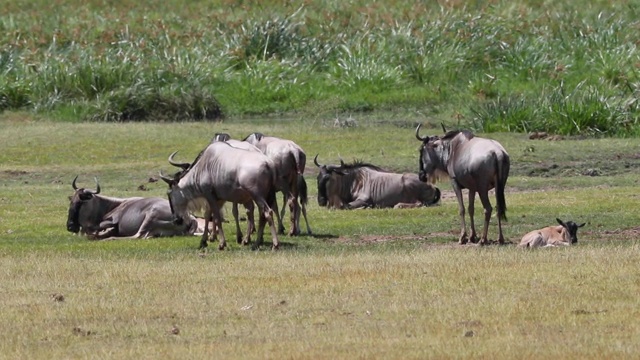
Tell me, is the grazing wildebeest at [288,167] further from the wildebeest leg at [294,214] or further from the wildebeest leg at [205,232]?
the wildebeest leg at [205,232]

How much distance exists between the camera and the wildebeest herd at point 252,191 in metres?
17.7

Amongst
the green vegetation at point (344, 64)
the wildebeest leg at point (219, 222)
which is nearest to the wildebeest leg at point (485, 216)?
the wildebeest leg at point (219, 222)

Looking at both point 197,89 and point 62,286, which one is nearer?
point 62,286

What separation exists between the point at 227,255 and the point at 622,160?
528 inches

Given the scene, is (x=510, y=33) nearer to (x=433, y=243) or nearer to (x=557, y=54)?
(x=557, y=54)

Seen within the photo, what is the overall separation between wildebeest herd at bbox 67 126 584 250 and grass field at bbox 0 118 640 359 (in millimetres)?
391

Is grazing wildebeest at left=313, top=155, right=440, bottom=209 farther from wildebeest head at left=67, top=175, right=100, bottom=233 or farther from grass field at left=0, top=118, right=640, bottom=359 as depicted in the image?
wildebeest head at left=67, top=175, right=100, bottom=233

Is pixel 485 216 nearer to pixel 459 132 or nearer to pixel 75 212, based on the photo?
pixel 459 132

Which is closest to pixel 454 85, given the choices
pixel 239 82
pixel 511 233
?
pixel 239 82

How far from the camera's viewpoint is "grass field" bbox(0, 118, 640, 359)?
1145 cm

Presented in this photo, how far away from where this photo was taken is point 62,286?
49.0ft

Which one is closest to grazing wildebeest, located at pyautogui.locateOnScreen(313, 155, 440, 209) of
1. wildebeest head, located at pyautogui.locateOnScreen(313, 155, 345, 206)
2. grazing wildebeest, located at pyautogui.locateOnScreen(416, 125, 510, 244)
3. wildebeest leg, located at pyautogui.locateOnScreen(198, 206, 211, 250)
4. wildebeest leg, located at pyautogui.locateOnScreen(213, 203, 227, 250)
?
wildebeest head, located at pyautogui.locateOnScreen(313, 155, 345, 206)

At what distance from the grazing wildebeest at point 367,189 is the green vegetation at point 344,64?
29.7 ft

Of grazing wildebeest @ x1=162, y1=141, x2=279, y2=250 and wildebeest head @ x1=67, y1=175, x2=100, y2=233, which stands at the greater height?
grazing wildebeest @ x1=162, y1=141, x2=279, y2=250
